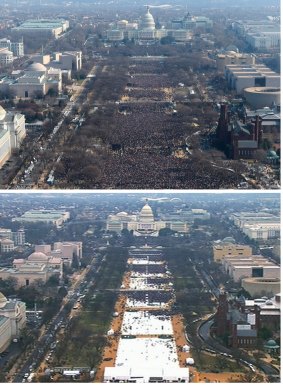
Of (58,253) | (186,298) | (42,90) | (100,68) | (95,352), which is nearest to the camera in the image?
(95,352)

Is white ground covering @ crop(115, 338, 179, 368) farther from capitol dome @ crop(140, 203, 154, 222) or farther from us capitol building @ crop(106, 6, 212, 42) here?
us capitol building @ crop(106, 6, 212, 42)

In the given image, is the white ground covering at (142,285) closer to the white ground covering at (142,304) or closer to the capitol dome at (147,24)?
the white ground covering at (142,304)

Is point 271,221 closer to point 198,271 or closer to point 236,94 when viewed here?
point 198,271

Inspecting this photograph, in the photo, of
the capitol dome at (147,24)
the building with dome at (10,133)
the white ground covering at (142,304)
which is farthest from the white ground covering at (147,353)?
the capitol dome at (147,24)

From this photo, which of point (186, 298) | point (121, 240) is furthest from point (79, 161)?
point (186, 298)

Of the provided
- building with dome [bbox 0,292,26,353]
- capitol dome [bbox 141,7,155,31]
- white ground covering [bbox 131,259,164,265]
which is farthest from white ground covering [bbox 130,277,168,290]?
capitol dome [bbox 141,7,155,31]
